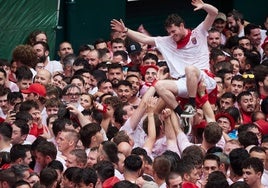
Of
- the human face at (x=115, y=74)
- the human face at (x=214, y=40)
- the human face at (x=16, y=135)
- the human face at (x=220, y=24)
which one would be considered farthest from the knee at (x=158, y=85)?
the human face at (x=220, y=24)

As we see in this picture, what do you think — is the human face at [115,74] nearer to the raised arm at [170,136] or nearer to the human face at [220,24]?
the raised arm at [170,136]

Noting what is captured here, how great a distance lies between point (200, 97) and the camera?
1655cm

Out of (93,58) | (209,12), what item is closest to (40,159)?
(209,12)

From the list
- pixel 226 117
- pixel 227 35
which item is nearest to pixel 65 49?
pixel 227 35

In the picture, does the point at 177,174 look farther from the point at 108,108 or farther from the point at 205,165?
the point at 108,108

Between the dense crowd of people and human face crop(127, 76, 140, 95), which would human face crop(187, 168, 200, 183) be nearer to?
the dense crowd of people

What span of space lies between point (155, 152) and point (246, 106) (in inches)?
95.0

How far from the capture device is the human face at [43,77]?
18.0 meters

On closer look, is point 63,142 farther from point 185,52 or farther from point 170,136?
point 185,52

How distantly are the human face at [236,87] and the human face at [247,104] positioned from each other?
2.46 feet

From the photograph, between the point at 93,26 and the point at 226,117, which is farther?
the point at 93,26

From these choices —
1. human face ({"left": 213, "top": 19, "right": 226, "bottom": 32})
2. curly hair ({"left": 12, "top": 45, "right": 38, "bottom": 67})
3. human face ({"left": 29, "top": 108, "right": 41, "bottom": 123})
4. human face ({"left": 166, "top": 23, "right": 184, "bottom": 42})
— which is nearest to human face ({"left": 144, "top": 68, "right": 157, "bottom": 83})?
curly hair ({"left": 12, "top": 45, "right": 38, "bottom": 67})

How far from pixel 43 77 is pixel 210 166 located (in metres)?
4.55

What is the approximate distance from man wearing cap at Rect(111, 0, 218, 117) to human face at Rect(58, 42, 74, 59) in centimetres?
307
